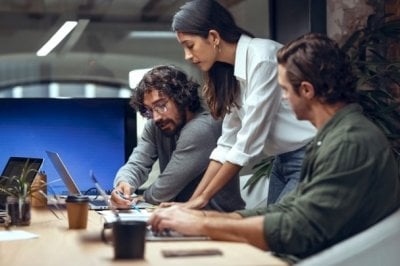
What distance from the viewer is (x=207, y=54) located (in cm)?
273

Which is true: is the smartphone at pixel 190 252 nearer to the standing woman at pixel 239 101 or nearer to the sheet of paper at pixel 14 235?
the sheet of paper at pixel 14 235

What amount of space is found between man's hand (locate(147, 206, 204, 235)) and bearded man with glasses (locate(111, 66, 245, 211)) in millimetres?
850

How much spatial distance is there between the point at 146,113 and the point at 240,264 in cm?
177

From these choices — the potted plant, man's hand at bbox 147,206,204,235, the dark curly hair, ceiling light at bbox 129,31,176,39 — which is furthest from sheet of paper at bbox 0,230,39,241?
ceiling light at bbox 129,31,176,39

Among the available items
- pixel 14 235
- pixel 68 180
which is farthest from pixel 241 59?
pixel 14 235

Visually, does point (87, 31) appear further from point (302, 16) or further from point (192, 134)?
point (192, 134)

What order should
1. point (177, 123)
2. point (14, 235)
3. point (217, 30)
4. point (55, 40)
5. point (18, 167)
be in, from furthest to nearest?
point (55, 40), point (177, 123), point (18, 167), point (217, 30), point (14, 235)

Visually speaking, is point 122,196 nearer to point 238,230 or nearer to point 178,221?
point 178,221

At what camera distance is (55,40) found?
4.42 meters

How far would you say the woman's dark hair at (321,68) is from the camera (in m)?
2.02

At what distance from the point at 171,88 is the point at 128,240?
158cm

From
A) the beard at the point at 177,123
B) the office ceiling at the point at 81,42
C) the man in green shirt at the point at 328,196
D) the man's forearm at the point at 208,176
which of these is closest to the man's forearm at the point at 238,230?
the man in green shirt at the point at 328,196

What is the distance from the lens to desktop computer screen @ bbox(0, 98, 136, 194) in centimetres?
337

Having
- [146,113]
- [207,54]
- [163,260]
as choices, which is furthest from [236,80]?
Answer: [163,260]
